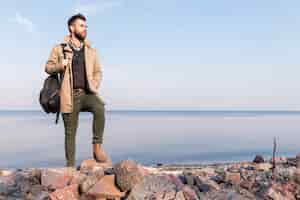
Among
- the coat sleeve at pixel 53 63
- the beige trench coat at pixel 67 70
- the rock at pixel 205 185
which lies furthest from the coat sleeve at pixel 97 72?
the rock at pixel 205 185

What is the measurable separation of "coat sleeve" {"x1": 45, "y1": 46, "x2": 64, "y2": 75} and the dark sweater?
0.76 feet

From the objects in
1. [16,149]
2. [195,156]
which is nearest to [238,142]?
[195,156]

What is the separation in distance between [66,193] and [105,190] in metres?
0.39

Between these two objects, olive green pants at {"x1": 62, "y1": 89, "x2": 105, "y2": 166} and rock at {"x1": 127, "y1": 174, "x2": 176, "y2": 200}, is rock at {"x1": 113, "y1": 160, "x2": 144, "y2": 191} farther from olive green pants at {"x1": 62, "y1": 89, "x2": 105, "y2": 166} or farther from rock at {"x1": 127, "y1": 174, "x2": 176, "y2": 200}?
olive green pants at {"x1": 62, "y1": 89, "x2": 105, "y2": 166}

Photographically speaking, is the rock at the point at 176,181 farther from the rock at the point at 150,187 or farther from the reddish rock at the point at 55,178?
the reddish rock at the point at 55,178

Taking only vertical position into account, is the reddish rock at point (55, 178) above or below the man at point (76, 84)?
below

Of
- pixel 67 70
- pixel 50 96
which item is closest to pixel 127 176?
pixel 50 96

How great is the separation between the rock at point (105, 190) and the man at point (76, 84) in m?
1.33

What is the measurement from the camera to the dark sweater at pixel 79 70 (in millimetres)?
4363

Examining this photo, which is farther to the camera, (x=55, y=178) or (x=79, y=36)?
(x=79, y=36)

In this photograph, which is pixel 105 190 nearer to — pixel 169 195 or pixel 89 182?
pixel 89 182

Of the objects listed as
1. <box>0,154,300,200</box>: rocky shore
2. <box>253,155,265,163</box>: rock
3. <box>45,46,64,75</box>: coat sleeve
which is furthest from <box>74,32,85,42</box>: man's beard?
<box>253,155,265,163</box>: rock

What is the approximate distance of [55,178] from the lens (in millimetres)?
3225

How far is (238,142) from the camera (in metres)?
24.0
